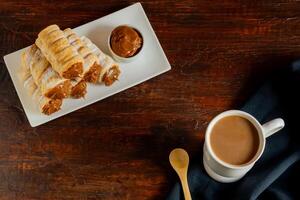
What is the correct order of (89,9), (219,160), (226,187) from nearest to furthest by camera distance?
(219,160) < (226,187) < (89,9)

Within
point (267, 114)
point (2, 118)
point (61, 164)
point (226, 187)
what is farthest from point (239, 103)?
point (2, 118)

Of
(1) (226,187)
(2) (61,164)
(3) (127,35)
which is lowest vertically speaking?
(1) (226,187)

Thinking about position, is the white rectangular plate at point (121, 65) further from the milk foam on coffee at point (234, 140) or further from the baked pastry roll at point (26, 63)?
the milk foam on coffee at point (234, 140)

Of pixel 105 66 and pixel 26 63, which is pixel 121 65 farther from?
pixel 26 63

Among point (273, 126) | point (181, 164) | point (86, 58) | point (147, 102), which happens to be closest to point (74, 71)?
point (86, 58)

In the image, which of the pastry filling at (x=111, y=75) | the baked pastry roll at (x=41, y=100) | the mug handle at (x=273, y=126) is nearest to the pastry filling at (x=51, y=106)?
the baked pastry roll at (x=41, y=100)

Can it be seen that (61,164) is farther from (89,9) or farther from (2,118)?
(89,9)
